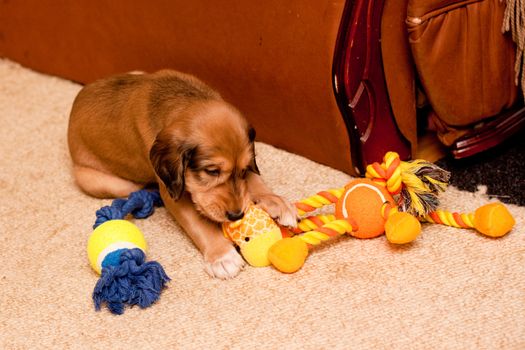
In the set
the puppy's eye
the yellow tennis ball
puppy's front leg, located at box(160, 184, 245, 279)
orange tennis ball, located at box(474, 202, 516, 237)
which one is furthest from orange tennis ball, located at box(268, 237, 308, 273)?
orange tennis ball, located at box(474, 202, 516, 237)

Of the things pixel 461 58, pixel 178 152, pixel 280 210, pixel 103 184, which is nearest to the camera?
pixel 178 152

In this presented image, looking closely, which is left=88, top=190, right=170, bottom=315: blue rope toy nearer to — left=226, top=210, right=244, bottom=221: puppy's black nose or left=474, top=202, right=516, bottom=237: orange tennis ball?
left=226, top=210, right=244, bottom=221: puppy's black nose

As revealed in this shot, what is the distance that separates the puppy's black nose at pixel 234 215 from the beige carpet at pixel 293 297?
0.61ft

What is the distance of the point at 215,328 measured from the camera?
1.88m

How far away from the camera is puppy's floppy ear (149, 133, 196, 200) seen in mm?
2053

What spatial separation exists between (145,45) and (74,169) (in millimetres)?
757

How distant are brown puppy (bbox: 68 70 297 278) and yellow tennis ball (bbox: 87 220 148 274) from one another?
0.59ft

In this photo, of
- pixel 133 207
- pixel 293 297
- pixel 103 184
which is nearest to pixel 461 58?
pixel 293 297

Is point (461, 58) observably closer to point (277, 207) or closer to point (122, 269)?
point (277, 207)

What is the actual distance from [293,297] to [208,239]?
1.29 ft

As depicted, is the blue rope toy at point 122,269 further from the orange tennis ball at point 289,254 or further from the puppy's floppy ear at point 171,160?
the orange tennis ball at point 289,254

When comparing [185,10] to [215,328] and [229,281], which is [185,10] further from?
[215,328]

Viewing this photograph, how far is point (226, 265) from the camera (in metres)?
2.07

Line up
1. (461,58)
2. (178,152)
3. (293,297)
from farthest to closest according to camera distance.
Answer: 1. (461,58)
2. (178,152)
3. (293,297)
